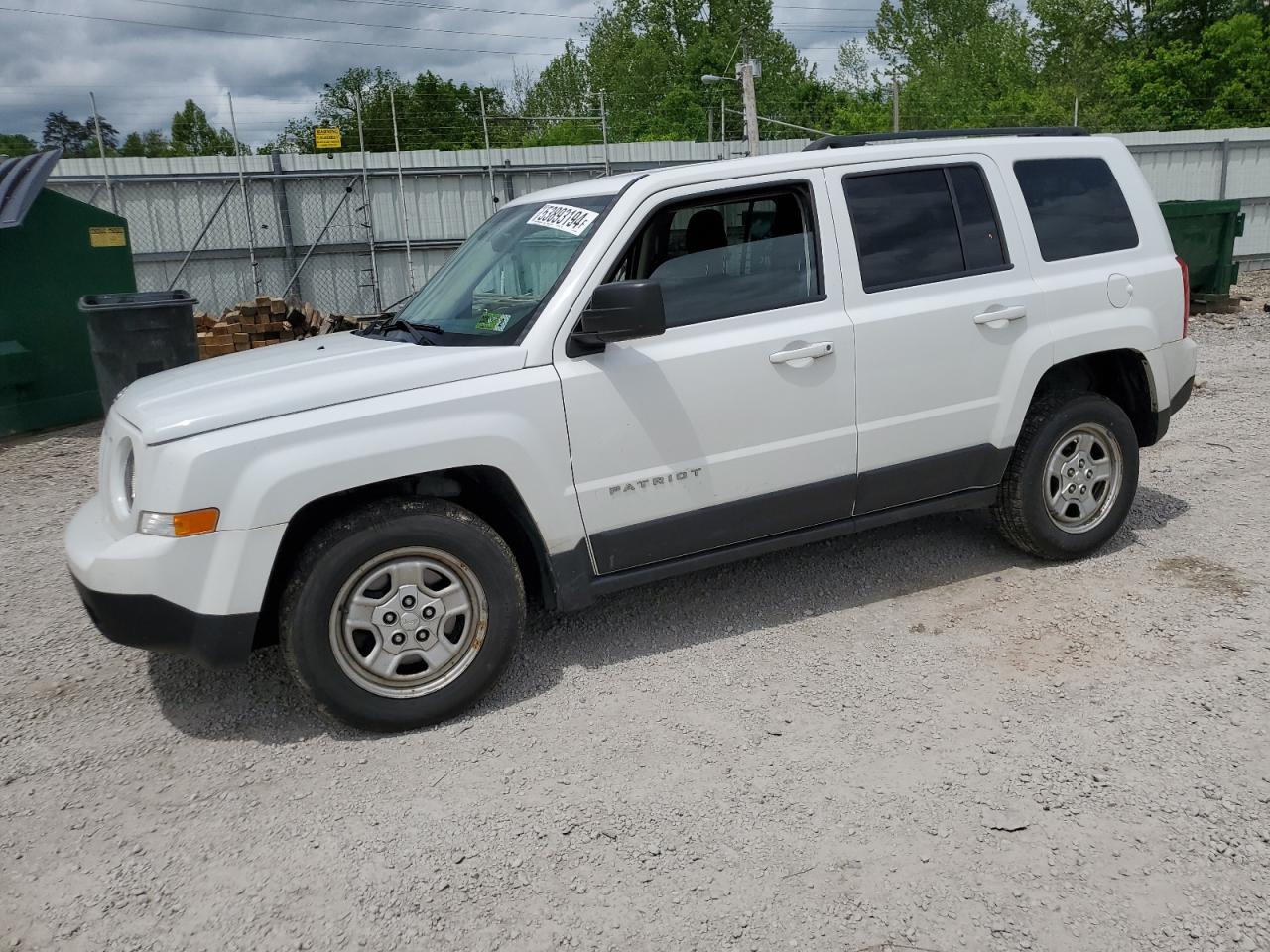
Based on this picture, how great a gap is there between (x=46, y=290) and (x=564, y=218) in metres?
7.50

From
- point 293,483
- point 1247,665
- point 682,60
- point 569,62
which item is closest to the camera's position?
point 293,483

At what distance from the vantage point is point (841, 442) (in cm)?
433

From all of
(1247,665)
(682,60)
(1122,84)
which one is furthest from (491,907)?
(682,60)

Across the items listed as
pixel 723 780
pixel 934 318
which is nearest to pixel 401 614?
pixel 723 780

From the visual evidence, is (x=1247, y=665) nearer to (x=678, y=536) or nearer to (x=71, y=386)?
(x=678, y=536)

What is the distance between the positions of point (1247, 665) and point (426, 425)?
3230 mm

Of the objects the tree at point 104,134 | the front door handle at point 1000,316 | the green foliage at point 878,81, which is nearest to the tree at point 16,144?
the green foliage at point 878,81

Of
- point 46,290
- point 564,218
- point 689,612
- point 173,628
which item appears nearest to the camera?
point 173,628

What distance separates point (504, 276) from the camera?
4.32 meters

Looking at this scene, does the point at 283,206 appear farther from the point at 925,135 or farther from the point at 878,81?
the point at 878,81

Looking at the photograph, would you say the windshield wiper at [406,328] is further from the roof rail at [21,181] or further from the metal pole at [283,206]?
the metal pole at [283,206]

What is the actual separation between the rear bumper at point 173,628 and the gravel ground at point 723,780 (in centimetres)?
45

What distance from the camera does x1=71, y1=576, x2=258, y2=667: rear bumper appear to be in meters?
3.46

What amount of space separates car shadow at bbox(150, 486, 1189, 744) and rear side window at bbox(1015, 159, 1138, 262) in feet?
5.04
